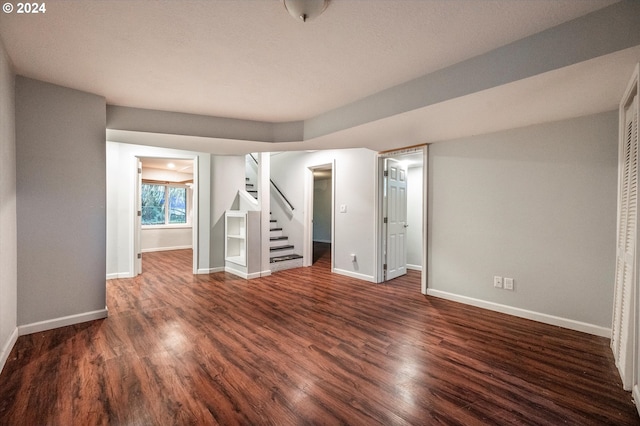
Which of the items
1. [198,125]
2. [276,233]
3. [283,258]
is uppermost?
[198,125]

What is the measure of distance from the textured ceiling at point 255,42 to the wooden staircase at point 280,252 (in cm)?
318

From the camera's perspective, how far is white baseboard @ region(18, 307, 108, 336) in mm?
2418

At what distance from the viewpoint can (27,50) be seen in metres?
1.97

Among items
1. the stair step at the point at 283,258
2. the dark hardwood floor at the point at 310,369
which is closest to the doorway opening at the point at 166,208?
the stair step at the point at 283,258

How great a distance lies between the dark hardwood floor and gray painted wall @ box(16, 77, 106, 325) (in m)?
0.35

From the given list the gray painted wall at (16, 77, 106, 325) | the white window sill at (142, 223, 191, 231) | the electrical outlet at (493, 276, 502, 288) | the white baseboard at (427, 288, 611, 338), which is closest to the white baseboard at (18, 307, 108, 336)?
the gray painted wall at (16, 77, 106, 325)

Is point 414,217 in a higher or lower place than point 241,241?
higher

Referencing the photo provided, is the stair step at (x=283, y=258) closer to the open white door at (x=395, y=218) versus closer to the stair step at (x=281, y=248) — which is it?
the stair step at (x=281, y=248)

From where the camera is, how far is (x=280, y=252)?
547 cm

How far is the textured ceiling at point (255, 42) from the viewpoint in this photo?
5.09 feet

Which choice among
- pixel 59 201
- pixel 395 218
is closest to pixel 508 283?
pixel 395 218

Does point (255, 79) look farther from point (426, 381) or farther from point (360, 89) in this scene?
point (426, 381)

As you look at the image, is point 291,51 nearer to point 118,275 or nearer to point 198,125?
point 198,125

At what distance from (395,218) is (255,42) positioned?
342cm
